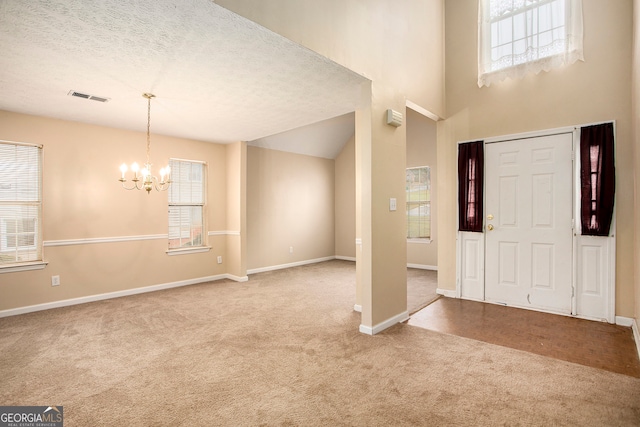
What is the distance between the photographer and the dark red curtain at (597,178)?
11.0 feet

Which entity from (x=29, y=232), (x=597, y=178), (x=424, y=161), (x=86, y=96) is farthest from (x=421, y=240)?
(x=29, y=232)

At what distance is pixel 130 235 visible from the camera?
4797 mm

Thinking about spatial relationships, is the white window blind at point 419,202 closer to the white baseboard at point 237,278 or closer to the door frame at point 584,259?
the door frame at point 584,259

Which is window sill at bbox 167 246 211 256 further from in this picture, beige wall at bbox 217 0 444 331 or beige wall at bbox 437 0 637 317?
beige wall at bbox 437 0 637 317

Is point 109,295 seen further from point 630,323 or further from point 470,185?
point 630,323

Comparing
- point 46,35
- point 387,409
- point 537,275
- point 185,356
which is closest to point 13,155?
point 46,35

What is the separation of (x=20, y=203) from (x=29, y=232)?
0.38m

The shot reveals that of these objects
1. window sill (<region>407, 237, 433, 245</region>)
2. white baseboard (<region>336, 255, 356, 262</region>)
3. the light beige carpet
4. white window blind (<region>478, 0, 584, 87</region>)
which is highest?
white window blind (<region>478, 0, 584, 87</region>)

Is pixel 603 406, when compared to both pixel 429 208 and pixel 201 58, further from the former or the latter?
pixel 429 208

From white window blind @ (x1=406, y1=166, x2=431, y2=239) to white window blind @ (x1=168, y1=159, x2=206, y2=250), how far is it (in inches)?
169

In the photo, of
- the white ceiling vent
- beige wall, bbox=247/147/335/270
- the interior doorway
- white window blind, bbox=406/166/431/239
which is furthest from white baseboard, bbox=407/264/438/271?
the white ceiling vent

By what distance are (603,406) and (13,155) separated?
6.14 meters

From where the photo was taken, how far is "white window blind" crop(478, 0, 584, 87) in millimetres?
3604

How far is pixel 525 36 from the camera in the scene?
3.90 metres
